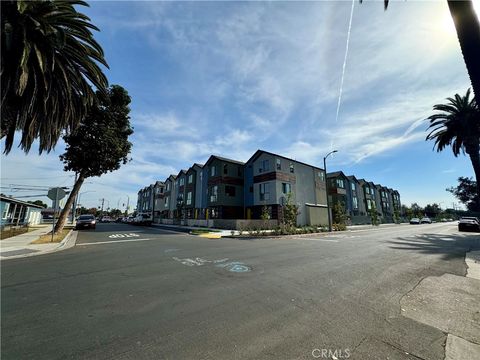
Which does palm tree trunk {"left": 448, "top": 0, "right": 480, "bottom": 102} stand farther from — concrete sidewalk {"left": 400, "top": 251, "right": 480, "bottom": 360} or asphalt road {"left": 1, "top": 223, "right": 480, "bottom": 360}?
asphalt road {"left": 1, "top": 223, "right": 480, "bottom": 360}

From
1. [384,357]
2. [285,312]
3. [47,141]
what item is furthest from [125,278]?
[47,141]

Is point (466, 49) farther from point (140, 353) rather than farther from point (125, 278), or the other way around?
point (125, 278)

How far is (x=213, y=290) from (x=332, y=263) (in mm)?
5303

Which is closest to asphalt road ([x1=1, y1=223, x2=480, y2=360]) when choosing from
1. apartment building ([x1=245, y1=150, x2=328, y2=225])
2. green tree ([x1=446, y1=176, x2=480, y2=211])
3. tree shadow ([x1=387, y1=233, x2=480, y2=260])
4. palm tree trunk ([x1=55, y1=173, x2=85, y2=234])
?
tree shadow ([x1=387, y1=233, x2=480, y2=260])

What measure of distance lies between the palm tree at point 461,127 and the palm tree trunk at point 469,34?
32.0 m

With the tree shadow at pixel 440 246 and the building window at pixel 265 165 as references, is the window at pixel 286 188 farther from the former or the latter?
the tree shadow at pixel 440 246

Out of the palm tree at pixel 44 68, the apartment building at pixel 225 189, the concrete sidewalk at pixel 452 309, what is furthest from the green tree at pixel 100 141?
the concrete sidewalk at pixel 452 309

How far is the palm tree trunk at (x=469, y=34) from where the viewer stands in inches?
149

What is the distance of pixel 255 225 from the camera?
28453 millimetres

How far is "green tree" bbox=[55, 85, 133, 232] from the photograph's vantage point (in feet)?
65.9

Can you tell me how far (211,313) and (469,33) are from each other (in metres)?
6.86

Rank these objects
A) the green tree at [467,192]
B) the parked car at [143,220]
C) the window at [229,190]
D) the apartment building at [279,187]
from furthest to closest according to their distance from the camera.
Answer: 1. the green tree at [467,192]
2. the parked car at [143,220]
3. the window at [229,190]
4. the apartment building at [279,187]

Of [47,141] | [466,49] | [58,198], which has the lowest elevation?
[58,198]

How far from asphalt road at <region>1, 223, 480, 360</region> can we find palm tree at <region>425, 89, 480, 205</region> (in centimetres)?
2969
